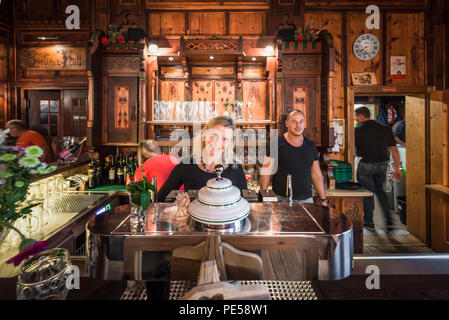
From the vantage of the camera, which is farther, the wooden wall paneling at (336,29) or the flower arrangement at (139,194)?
the wooden wall paneling at (336,29)

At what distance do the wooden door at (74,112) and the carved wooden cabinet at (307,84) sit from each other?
327 cm

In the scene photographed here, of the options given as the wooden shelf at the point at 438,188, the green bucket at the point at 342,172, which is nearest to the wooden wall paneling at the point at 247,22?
the green bucket at the point at 342,172

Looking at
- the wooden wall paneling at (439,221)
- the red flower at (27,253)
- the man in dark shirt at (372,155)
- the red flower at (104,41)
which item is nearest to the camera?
the red flower at (27,253)

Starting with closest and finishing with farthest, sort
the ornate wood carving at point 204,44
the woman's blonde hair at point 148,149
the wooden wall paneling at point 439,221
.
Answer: the woman's blonde hair at point 148,149 < the ornate wood carving at point 204,44 < the wooden wall paneling at point 439,221

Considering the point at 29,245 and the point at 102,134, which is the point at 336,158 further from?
the point at 29,245

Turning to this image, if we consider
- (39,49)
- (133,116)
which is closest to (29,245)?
(133,116)

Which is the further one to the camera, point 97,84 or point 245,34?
point 245,34

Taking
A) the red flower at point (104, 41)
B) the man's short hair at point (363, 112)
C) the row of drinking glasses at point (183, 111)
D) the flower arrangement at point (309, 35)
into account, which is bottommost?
the row of drinking glasses at point (183, 111)

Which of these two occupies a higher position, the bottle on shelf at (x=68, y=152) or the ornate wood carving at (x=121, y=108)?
the ornate wood carving at (x=121, y=108)

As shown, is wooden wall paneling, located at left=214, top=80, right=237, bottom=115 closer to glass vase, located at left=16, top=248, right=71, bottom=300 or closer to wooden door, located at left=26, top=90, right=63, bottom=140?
wooden door, located at left=26, top=90, right=63, bottom=140

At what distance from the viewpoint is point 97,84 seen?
3.45m

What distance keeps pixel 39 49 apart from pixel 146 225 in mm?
4625

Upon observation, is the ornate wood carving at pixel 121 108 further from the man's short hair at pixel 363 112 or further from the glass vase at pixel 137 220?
the man's short hair at pixel 363 112

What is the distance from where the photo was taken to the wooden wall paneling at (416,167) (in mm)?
4086
